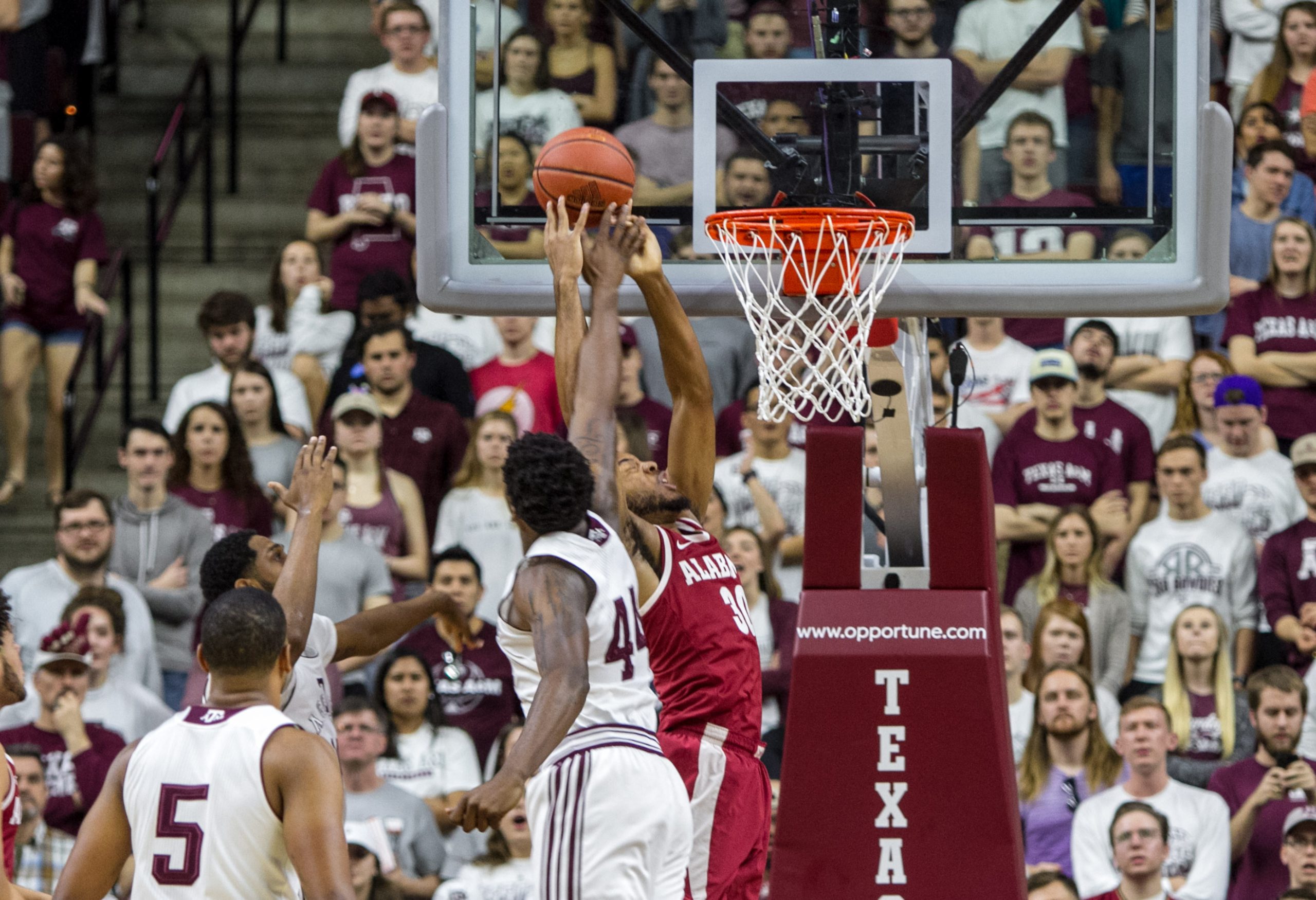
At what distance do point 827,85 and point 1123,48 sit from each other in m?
0.92

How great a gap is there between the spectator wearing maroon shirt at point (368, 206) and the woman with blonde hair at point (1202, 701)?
14.2 feet

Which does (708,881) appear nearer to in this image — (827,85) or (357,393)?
(827,85)

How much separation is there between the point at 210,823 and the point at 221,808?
0.04 meters

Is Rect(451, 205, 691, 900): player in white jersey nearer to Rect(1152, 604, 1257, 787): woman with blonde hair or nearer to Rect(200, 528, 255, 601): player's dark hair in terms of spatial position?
Rect(200, 528, 255, 601): player's dark hair

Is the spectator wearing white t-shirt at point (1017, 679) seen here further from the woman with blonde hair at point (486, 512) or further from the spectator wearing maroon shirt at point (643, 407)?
the woman with blonde hair at point (486, 512)

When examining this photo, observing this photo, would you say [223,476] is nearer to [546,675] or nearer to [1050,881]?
[1050,881]

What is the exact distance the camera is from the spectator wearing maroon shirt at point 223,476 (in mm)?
9242

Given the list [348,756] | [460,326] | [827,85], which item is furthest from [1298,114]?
[348,756]

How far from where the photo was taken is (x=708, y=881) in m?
6.10

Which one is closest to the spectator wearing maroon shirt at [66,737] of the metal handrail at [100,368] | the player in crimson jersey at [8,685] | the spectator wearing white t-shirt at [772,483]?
the metal handrail at [100,368]

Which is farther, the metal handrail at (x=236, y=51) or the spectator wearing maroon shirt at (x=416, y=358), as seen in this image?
the metal handrail at (x=236, y=51)

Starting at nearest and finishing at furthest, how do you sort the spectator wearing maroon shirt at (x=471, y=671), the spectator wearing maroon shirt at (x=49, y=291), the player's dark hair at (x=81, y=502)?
the spectator wearing maroon shirt at (x=471, y=671)
the player's dark hair at (x=81, y=502)
the spectator wearing maroon shirt at (x=49, y=291)

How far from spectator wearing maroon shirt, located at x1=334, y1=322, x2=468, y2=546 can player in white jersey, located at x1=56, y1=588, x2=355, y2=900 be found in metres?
4.67

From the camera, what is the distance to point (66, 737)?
325 inches
